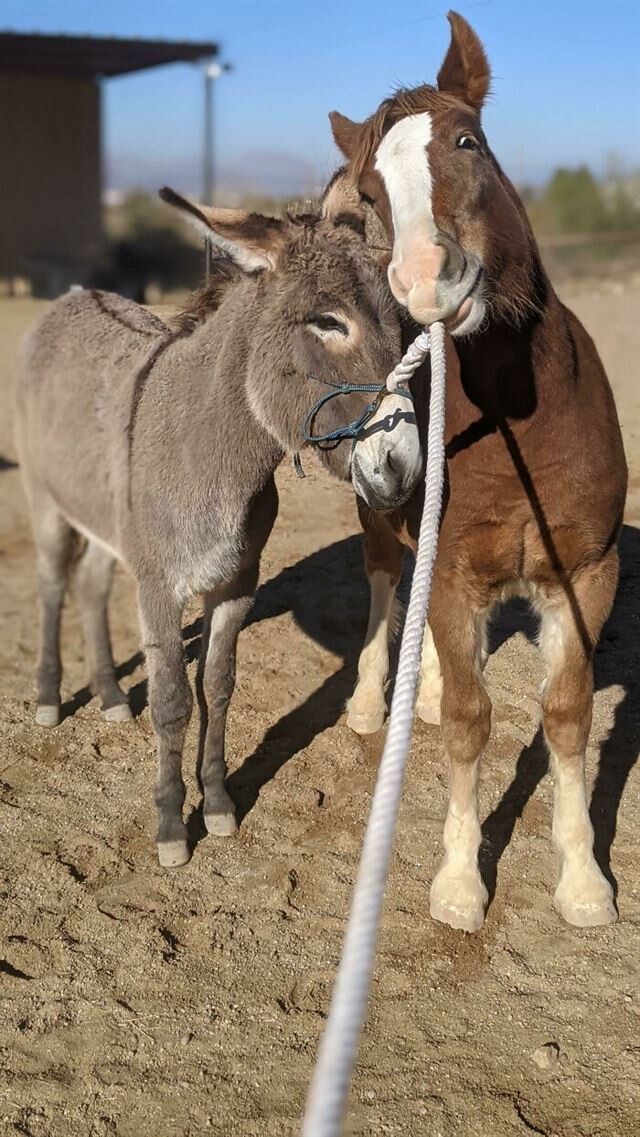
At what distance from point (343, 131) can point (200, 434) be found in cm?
114

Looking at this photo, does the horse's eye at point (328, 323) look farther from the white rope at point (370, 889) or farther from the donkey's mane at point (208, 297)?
the white rope at point (370, 889)

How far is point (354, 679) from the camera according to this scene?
490cm

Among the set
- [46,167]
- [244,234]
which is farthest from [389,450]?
[46,167]

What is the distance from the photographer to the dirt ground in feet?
7.65

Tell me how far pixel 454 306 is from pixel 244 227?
0.69 meters

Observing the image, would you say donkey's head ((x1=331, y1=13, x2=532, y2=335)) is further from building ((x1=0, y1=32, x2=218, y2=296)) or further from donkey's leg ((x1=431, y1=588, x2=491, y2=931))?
building ((x1=0, y1=32, x2=218, y2=296))

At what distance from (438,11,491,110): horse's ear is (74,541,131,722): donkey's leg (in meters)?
2.53

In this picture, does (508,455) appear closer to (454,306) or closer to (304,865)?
(454,306)

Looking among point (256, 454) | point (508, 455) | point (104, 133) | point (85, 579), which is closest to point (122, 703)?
point (85, 579)

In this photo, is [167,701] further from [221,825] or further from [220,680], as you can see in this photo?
[221,825]

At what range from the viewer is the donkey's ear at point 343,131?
3082 millimetres

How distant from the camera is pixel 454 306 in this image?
2316mm

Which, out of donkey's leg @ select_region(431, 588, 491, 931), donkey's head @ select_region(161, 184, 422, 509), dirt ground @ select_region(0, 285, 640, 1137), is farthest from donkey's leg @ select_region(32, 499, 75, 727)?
donkey's leg @ select_region(431, 588, 491, 931)

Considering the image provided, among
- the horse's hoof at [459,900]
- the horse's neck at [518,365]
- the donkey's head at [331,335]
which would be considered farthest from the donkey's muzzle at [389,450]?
the horse's hoof at [459,900]
